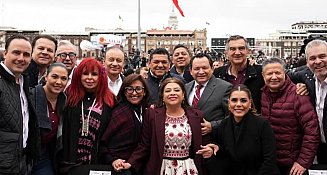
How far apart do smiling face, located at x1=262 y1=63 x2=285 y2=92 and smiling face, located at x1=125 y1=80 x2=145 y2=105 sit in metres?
1.29

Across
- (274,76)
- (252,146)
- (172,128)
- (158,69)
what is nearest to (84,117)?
(172,128)

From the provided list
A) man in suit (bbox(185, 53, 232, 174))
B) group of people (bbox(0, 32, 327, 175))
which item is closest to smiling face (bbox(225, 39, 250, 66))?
man in suit (bbox(185, 53, 232, 174))

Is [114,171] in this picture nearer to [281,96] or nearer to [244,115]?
[244,115]

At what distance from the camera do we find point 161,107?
4422 millimetres

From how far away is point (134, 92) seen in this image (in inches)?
176

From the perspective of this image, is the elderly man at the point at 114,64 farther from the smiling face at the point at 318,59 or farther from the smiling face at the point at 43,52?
the smiling face at the point at 318,59

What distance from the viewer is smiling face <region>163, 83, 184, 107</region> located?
14.1 ft

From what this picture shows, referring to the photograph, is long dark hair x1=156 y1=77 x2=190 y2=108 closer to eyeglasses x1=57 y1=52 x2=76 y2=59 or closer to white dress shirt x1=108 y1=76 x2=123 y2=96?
white dress shirt x1=108 y1=76 x2=123 y2=96

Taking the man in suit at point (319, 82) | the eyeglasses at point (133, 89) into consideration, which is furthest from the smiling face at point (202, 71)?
the man in suit at point (319, 82)

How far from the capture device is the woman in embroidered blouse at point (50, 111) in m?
4.22

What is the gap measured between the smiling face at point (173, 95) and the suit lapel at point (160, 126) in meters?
0.12

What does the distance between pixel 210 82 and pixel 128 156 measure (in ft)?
4.05

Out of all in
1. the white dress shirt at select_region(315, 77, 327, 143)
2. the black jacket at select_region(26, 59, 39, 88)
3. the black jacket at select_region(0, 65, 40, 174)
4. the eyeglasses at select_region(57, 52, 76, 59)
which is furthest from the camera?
the eyeglasses at select_region(57, 52, 76, 59)

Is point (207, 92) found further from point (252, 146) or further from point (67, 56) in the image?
point (67, 56)
